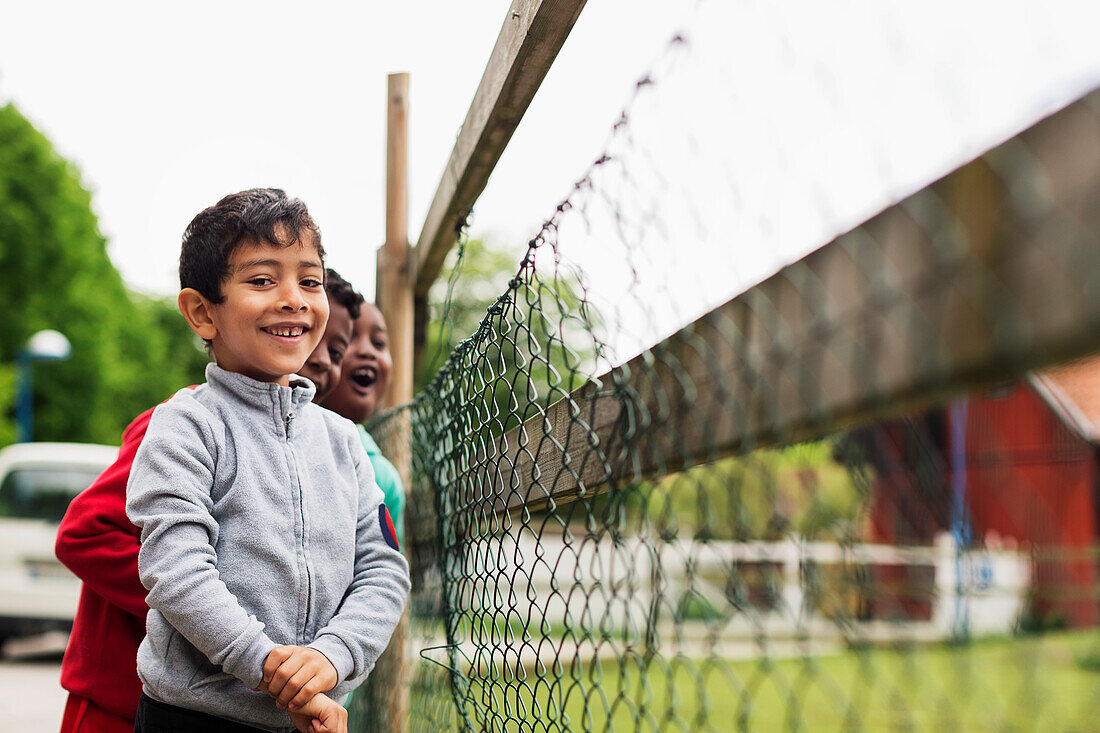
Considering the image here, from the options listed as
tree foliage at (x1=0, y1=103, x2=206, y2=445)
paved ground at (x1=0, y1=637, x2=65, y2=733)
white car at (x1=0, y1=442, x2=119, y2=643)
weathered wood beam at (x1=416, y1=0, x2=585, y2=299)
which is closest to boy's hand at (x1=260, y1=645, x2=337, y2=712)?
weathered wood beam at (x1=416, y1=0, x2=585, y2=299)

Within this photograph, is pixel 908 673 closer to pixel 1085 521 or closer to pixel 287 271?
pixel 287 271

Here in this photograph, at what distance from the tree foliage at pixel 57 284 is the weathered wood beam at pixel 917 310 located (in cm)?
2111

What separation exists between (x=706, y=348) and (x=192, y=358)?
41708 mm

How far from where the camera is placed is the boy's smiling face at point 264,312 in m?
1.47

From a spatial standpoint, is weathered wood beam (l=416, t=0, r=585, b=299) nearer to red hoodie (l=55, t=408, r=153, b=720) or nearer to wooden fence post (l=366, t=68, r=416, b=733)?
wooden fence post (l=366, t=68, r=416, b=733)

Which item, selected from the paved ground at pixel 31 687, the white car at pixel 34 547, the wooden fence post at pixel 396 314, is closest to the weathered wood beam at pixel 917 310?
the wooden fence post at pixel 396 314

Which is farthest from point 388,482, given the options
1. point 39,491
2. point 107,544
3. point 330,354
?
point 39,491

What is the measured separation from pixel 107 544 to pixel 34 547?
21.5ft

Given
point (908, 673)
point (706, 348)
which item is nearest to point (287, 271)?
point (706, 348)

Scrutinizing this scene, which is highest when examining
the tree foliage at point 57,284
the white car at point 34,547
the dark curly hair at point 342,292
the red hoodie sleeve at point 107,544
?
the tree foliage at point 57,284

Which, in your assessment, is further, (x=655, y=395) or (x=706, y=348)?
(x=655, y=395)

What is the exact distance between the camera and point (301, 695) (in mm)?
1284

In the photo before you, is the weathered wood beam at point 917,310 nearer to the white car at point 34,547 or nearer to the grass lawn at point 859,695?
the grass lawn at point 859,695

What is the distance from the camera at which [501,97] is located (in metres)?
1.78
